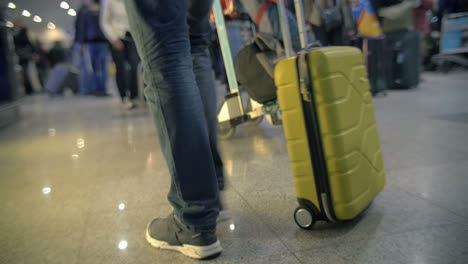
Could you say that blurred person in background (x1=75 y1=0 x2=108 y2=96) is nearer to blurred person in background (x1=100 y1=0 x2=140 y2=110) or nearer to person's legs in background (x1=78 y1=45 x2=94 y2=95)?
person's legs in background (x1=78 y1=45 x2=94 y2=95)

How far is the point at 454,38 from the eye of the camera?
7.19 m

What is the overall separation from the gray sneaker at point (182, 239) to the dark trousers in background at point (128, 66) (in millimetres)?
3823

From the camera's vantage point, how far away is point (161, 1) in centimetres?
84

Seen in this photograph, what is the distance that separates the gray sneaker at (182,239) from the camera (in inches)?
38.1

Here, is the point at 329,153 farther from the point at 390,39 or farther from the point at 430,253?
the point at 390,39

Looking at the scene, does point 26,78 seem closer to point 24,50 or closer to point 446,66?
point 24,50

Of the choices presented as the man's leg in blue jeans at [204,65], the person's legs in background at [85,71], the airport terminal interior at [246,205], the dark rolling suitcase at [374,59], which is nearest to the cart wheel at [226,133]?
the airport terminal interior at [246,205]

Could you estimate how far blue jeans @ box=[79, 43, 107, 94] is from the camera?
6770 millimetres

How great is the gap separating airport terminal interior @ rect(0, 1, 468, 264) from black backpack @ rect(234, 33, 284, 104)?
348 millimetres

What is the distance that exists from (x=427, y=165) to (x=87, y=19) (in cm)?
545

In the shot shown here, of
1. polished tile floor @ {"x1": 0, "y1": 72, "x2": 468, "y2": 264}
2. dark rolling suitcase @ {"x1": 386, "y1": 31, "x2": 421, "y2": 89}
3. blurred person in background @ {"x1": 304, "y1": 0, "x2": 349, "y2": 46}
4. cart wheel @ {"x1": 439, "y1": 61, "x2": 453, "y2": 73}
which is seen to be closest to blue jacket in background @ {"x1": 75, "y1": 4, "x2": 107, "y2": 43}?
blurred person in background @ {"x1": 304, "y1": 0, "x2": 349, "y2": 46}

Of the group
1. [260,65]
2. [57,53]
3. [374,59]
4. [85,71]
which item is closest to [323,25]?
[374,59]

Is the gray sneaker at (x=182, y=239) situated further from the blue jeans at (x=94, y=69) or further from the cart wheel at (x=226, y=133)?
the blue jeans at (x=94, y=69)

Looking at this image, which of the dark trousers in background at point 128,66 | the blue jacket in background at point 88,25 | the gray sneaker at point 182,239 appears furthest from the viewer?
the blue jacket in background at point 88,25
